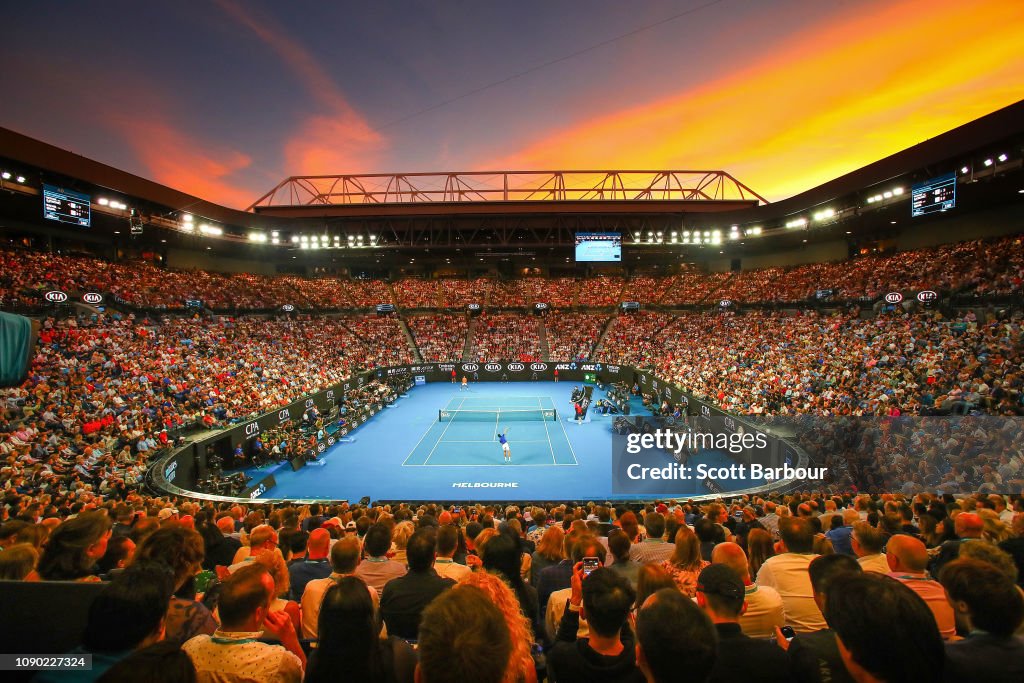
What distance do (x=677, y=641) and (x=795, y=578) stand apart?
2.70 metres

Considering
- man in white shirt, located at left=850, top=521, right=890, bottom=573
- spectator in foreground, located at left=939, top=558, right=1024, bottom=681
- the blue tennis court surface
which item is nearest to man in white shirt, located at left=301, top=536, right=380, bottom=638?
spectator in foreground, located at left=939, top=558, right=1024, bottom=681

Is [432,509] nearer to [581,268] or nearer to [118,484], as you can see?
[118,484]

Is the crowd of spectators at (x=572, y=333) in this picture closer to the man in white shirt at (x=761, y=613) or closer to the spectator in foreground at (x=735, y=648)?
the man in white shirt at (x=761, y=613)

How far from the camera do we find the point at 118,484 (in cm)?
1206

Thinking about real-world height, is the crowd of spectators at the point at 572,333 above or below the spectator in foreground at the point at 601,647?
above

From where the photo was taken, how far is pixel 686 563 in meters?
4.06

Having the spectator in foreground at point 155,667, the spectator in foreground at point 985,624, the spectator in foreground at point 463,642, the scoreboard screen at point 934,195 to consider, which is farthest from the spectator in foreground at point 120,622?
the scoreboard screen at point 934,195

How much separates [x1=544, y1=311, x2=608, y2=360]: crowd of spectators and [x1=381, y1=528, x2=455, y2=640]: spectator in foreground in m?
40.0

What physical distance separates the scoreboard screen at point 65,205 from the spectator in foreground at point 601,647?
31104 millimetres

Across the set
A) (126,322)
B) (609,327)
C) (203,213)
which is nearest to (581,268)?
(609,327)

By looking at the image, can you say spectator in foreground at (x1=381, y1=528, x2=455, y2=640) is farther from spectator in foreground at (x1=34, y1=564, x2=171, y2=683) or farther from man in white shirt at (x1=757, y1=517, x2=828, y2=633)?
man in white shirt at (x1=757, y1=517, x2=828, y2=633)

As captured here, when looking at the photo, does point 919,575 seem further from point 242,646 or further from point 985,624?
point 242,646

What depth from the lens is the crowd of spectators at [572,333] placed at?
43531mm

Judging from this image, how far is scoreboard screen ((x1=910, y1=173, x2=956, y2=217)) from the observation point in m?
21.1
